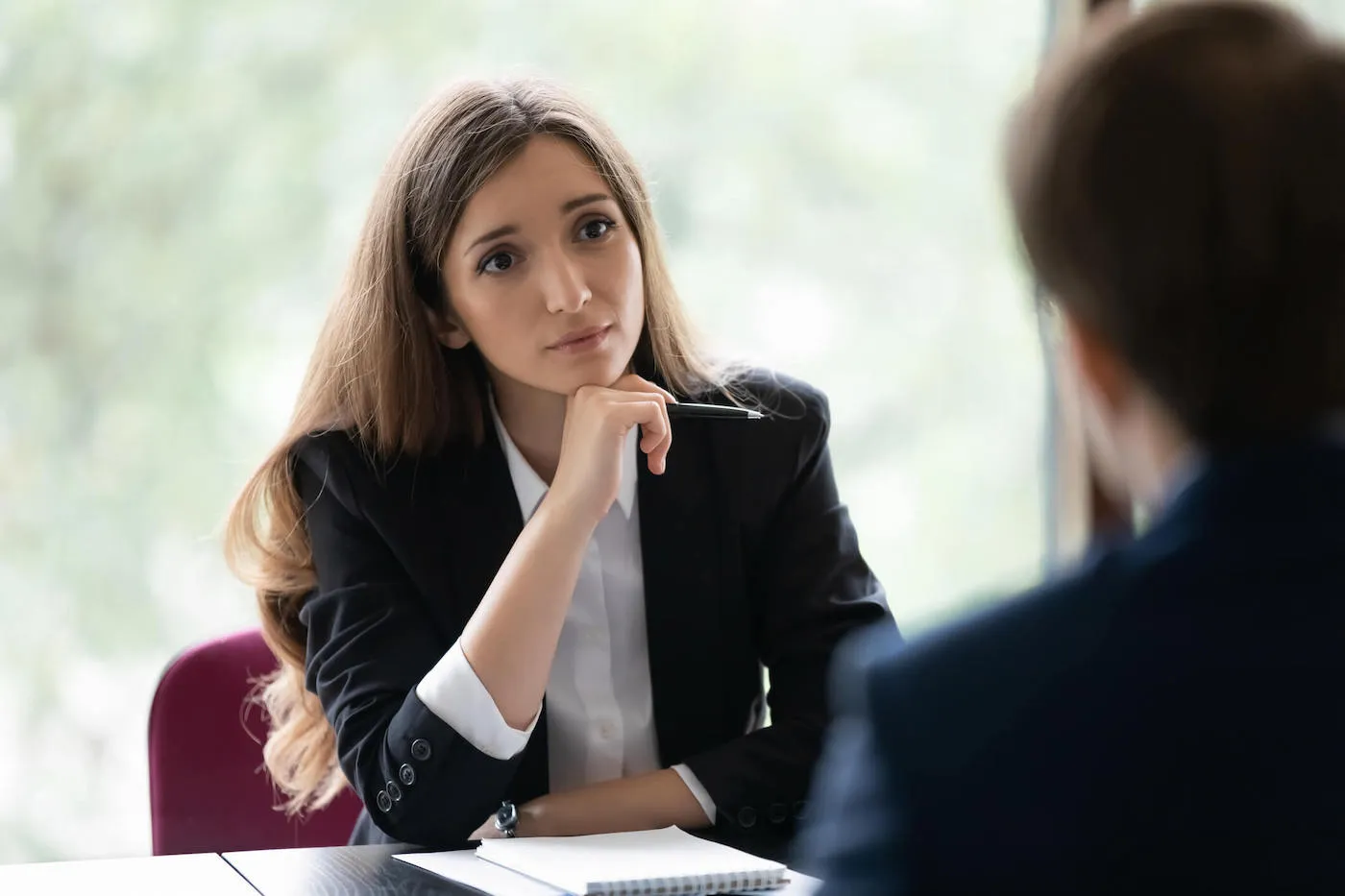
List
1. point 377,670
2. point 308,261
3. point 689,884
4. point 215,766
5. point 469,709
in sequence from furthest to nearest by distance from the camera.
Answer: point 308,261 → point 215,766 → point 377,670 → point 469,709 → point 689,884

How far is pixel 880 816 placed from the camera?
0.70 m

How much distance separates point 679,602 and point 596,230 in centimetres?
46

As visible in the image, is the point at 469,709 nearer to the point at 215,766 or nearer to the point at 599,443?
the point at 599,443

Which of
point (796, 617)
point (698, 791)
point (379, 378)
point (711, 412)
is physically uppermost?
point (379, 378)

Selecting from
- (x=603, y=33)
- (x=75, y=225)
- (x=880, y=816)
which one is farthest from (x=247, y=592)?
(x=880, y=816)

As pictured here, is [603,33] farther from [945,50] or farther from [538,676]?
[538,676]

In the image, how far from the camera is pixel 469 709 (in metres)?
1.50

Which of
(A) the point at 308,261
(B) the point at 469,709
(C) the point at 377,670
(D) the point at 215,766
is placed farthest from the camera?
(A) the point at 308,261

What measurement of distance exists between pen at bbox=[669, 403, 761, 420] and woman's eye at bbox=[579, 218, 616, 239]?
0.22 metres

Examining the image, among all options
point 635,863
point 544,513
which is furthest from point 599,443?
point 635,863

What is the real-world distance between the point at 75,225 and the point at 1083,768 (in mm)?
2737

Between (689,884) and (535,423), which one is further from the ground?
(535,423)

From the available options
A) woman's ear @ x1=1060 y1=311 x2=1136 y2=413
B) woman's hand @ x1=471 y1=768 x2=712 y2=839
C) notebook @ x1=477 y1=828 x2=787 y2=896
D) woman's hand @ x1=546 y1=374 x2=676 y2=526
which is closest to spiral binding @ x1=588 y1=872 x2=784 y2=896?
notebook @ x1=477 y1=828 x2=787 y2=896

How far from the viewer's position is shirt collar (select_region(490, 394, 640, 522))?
72.2 inches
